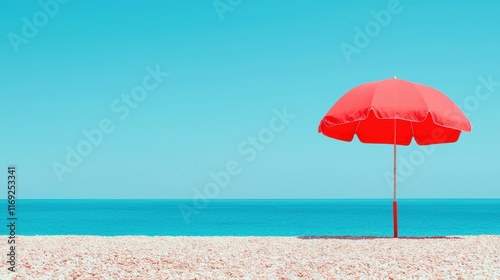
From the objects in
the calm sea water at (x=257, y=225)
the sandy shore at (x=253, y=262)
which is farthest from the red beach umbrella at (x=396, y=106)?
the calm sea water at (x=257, y=225)

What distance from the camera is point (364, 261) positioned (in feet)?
23.6

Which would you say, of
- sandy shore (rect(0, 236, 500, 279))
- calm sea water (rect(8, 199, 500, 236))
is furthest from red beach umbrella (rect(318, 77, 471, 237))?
calm sea water (rect(8, 199, 500, 236))

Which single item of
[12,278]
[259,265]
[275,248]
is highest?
[275,248]

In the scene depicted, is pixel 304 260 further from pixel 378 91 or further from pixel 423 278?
pixel 378 91

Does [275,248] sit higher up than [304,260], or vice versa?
[275,248]

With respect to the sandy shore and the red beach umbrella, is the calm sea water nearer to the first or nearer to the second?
the red beach umbrella

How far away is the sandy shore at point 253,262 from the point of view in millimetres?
6500

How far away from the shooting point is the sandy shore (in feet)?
21.3

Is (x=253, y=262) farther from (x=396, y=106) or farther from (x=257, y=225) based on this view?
(x=257, y=225)

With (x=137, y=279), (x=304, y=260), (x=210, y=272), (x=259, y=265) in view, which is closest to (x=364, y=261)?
(x=304, y=260)

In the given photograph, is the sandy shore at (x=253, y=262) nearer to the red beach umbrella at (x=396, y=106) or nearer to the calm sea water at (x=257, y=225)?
the red beach umbrella at (x=396, y=106)

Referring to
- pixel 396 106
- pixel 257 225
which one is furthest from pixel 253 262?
pixel 257 225

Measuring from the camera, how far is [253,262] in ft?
23.2

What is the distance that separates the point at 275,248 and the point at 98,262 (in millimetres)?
2853
